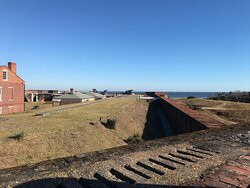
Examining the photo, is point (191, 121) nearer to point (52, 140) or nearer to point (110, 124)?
point (52, 140)

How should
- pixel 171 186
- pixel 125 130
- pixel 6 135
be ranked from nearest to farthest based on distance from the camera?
pixel 171 186, pixel 6 135, pixel 125 130

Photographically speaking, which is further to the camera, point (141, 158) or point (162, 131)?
point (162, 131)

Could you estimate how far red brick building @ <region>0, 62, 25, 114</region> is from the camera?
99.0 feet

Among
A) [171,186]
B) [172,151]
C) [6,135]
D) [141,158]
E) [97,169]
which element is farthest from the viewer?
[6,135]

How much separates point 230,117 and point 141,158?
19.2 meters

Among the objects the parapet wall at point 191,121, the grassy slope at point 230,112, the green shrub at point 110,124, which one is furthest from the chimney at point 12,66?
the grassy slope at point 230,112

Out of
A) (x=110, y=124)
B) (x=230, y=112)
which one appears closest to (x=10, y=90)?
(x=110, y=124)

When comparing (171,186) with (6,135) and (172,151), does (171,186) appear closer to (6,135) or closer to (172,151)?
(172,151)

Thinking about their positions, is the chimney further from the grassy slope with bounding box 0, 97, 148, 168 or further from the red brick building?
the grassy slope with bounding box 0, 97, 148, 168

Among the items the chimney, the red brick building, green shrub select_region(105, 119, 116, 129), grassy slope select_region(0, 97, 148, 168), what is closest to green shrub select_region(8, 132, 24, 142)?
grassy slope select_region(0, 97, 148, 168)

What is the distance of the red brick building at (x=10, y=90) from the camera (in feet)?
99.0

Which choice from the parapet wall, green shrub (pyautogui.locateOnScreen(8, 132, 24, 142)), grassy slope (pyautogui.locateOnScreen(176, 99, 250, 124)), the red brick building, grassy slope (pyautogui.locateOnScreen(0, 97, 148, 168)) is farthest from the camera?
the red brick building

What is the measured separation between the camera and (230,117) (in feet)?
70.9

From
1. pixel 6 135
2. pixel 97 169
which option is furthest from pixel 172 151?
pixel 6 135
